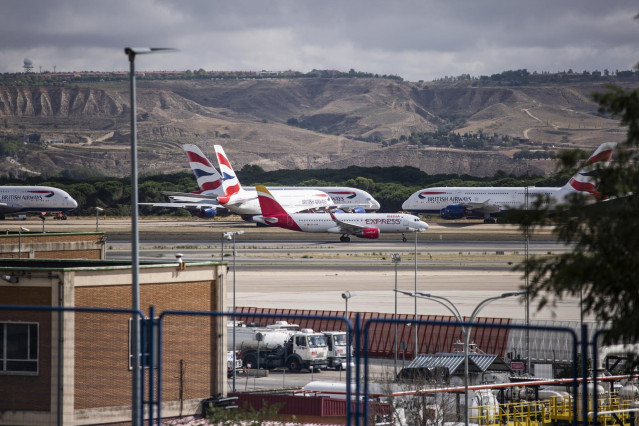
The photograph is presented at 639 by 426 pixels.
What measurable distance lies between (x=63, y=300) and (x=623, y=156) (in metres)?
14.0

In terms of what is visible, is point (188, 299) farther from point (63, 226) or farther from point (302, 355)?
point (63, 226)

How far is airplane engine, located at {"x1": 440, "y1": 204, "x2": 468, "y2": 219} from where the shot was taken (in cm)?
10931

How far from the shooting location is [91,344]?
60.9ft

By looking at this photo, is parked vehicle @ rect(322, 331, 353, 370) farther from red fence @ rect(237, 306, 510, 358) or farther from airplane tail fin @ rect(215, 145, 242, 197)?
airplane tail fin @ rect(215, 145, 242, 197)

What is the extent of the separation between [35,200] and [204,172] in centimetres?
2376

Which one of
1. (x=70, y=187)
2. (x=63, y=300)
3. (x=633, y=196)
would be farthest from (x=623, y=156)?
(x=70, y=187)

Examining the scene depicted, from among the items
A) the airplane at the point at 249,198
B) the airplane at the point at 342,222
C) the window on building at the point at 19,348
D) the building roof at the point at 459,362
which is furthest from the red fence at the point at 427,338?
the airplane at the point at 249,198

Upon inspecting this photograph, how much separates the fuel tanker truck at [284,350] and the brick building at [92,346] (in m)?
10.6

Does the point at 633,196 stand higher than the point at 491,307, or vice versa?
the point at 633,196

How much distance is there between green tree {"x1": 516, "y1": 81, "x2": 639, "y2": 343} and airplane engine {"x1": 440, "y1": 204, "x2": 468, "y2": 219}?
99.6m

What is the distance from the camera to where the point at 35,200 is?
4491 inches

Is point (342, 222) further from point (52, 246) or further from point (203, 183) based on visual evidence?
point (52, 246)

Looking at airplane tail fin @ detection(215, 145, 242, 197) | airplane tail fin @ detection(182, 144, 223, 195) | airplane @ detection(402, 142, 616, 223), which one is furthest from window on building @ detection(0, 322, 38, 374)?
airplane @ detection(402, 142, 616, 223)

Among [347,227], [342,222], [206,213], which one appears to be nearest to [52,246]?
[342,222]
